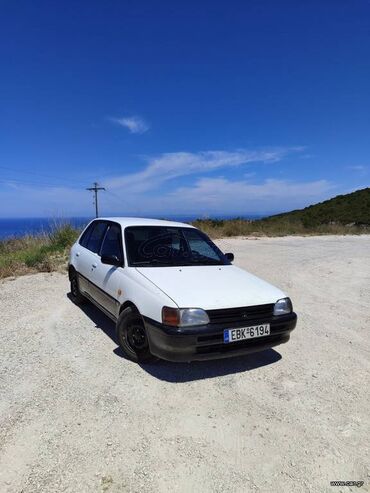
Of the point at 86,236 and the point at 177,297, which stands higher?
the point at 86,236

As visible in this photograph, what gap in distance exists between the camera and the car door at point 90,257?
5.11m

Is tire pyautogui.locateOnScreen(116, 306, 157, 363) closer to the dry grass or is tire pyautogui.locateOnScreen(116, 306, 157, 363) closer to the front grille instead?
the front grille

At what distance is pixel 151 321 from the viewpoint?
3.51 meters

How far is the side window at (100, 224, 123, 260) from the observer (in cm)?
465

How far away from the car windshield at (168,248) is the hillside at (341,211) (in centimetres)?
2949

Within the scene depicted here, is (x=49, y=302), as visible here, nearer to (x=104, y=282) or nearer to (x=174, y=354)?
(x=104, y=282)

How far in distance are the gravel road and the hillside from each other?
30625 millimetres

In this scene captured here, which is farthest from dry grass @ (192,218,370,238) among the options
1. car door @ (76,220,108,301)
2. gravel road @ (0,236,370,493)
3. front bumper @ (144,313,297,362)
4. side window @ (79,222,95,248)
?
front bumper @ (144,313,297,362)

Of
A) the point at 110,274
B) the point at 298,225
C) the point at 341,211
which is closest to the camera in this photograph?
the point at 110,274

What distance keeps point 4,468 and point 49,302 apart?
158 inches

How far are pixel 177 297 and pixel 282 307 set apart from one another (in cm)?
124

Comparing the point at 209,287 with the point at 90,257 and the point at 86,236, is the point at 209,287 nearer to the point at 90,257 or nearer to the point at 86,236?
the point at 90,257

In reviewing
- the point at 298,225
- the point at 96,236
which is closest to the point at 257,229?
the point at 298,225

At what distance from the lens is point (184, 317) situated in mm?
3350
